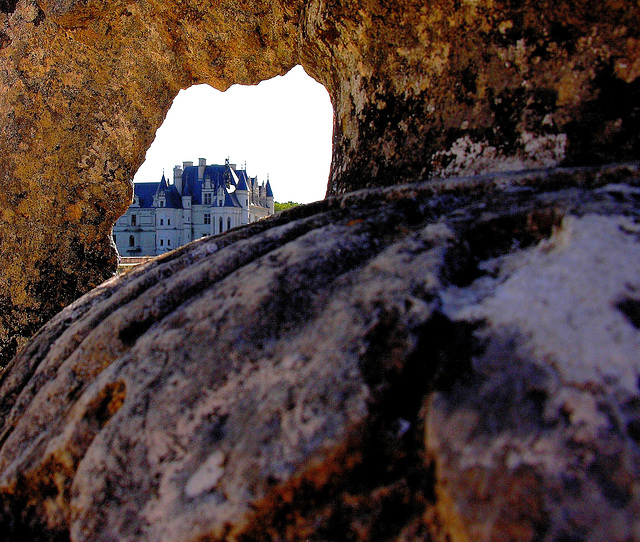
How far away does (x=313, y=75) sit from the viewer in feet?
7.59

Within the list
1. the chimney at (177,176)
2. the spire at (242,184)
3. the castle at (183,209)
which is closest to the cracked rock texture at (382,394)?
the castle at (183,209)

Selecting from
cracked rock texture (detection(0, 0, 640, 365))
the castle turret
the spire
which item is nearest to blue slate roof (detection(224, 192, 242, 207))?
the spire

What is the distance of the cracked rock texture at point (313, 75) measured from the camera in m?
1.26

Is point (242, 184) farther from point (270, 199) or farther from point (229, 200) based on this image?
point (270, 199)

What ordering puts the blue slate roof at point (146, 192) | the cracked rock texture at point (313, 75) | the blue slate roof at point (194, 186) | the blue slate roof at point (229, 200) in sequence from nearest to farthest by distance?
1. the cracked rock texture at point (313, 75)
2. the blue slate roof at point (229, 200)
3. the blue slate roof at point (194, 186)
4. the blue slate roof at point (146, 192)

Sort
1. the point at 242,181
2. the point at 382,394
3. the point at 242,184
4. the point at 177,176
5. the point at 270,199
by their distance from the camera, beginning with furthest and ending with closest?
the point at 270,199, the point at 177,176, the point at 242,181, the point at 242,184, the point at 382,394

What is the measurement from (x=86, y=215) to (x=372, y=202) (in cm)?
204

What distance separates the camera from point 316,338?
821 millimetres

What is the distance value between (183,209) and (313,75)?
3894 centimetres

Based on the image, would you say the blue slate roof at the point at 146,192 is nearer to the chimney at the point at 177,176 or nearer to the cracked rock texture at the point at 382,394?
the chimney at the point at 177,176

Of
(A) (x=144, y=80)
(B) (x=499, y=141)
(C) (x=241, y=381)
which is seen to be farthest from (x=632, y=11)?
(A) (x=144, y=80)

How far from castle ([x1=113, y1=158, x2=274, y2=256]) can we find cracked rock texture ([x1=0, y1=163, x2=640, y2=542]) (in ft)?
124

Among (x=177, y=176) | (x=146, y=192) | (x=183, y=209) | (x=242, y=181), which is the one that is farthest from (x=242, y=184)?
(x=146, y=192)

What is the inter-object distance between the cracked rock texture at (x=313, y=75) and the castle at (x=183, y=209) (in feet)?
118
